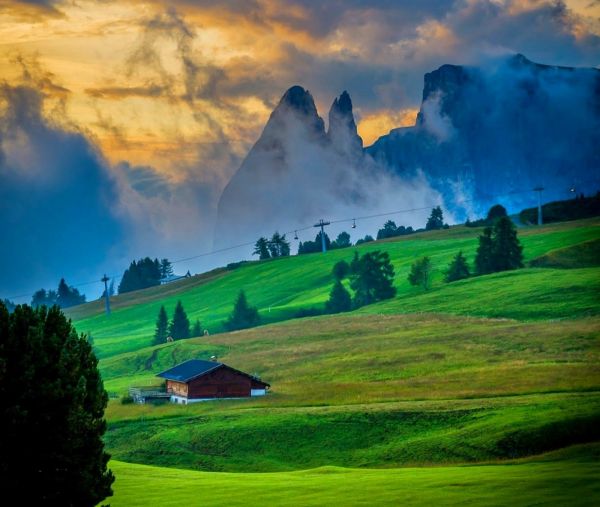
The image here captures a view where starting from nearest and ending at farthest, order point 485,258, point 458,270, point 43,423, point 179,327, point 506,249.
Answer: point 43,423
point 179,327
point 506,249
point 458,270
point 485,258

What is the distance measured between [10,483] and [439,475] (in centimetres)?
2477

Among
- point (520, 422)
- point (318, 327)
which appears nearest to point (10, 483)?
point (520, 422)

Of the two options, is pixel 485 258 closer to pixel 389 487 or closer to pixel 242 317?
pixel 242 317

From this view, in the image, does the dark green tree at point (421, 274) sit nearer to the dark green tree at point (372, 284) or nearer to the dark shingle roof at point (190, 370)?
the dark green tree at point (372, 284)

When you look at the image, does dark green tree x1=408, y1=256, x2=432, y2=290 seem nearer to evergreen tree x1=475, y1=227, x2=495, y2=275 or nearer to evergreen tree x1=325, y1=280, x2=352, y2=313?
evergreen tree x1=475, y1=227, x2=495, y2=275

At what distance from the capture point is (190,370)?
122 metres

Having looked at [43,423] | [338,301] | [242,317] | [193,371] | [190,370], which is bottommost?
[193,371]

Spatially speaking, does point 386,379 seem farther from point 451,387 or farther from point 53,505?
point 53,505

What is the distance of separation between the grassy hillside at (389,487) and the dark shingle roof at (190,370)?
48516 millimetres

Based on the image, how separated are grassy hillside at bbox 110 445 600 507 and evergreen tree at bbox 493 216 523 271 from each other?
120m

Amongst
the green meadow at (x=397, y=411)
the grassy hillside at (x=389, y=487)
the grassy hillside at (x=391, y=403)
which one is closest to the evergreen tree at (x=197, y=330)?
the green meadow at (x=397, y=411)

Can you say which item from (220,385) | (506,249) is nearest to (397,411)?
(220,385)

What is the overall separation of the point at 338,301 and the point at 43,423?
144 metres

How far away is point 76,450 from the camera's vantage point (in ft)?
158
